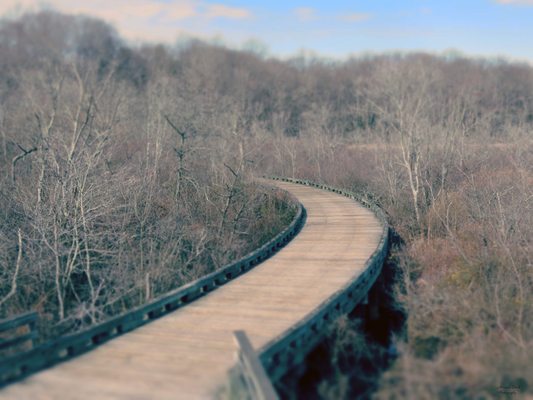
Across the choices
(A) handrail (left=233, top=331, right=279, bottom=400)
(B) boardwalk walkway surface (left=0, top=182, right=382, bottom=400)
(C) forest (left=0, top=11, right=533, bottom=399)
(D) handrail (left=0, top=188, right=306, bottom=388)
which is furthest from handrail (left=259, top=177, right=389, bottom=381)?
(D) handrail (left=0, top=188, right=306, bottom=388)

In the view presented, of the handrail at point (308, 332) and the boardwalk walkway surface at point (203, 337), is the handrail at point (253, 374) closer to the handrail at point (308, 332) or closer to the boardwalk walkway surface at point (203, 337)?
the boardwalk walkway surface at point (203, 337)

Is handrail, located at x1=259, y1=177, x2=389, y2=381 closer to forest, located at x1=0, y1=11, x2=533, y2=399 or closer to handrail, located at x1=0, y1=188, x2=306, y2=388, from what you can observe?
forest, located at x1=0, y1=11, x2=533, y2=399

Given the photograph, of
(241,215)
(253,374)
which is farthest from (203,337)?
(241,215)

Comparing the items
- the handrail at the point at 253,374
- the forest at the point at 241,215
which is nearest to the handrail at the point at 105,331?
the forest at the point at 241,215

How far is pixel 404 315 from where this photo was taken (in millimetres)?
15500

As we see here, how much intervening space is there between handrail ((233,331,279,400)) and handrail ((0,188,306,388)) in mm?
2886

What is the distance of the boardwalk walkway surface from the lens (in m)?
8.27

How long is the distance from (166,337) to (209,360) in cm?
145

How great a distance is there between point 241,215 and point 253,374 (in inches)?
701

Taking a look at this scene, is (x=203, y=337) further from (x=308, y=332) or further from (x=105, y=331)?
(x=308, y=332)

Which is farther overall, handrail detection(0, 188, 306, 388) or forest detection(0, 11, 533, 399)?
forest detection(0, 11, 533, 399)

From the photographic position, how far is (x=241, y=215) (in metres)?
25.4

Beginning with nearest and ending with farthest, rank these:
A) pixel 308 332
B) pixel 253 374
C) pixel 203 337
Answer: pixel 253 374, pixel 203 337, pixel 308 332

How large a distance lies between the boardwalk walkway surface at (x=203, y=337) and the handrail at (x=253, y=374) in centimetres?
45
